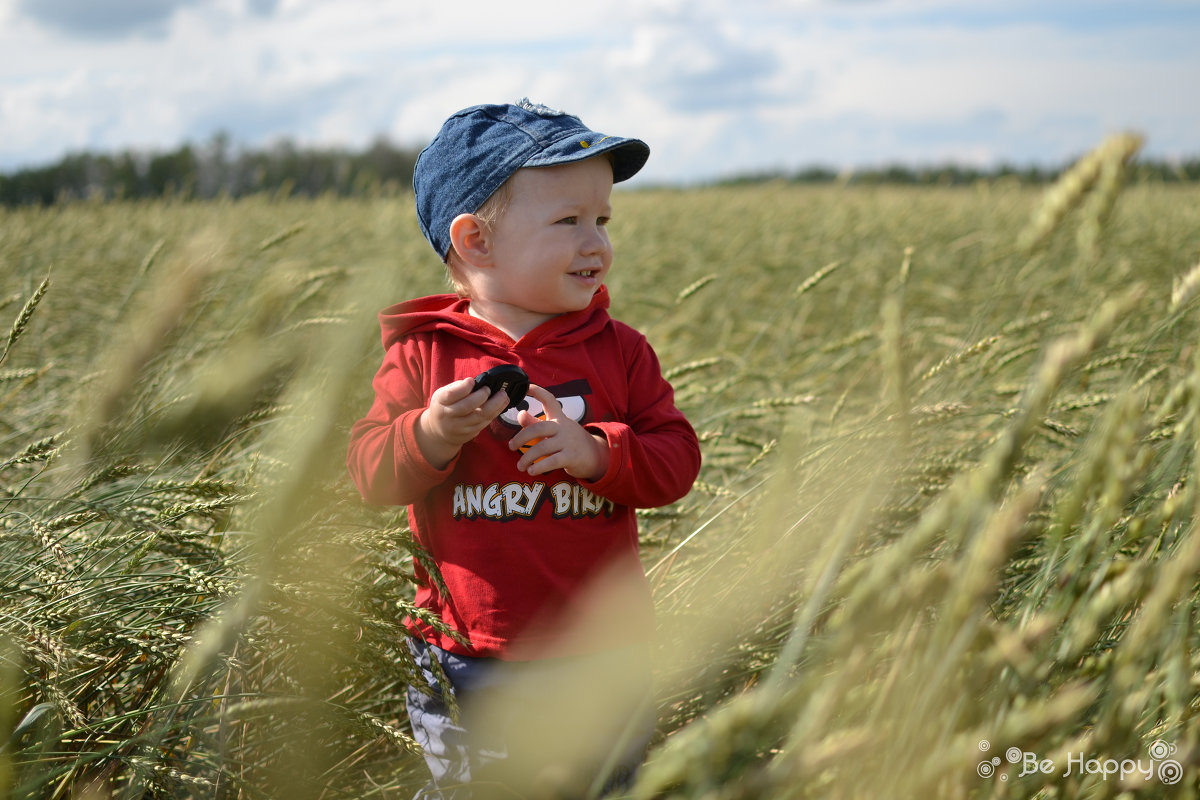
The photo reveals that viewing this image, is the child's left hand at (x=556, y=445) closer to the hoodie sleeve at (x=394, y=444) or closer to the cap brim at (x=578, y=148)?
the hoodie sleeve at (x=394, y=444)

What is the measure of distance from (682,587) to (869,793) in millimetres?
1048

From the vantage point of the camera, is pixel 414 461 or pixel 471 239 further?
pixel 471 239

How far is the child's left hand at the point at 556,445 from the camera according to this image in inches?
51.4

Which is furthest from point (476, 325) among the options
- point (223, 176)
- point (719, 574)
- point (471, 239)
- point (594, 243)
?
point (223, 176)

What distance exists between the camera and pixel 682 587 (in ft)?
5.68

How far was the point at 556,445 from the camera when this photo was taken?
1303 mm

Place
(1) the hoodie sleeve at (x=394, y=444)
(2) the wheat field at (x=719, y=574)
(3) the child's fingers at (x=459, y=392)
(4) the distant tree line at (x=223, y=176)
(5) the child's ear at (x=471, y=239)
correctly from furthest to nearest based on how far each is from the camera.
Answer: (4) the distant tree line at (x=223, y=176)
(5) the child's ear at (x=471, y=239)
(1) the hoodie sleeve at (x=394, y=444)
(3) the child's fingers at (x=459, y=392)
(2) the wheat field at (x=719, y=574)

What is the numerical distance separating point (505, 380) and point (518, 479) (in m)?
0.23

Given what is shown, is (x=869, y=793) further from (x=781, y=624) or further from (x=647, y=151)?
(x=647, y=151)

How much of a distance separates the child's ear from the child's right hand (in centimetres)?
32

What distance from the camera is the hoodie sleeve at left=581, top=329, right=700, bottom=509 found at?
136 cm

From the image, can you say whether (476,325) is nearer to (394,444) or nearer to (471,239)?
(471,239)

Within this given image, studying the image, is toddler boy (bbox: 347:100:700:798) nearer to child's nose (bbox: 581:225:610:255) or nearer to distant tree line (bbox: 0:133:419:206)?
child's nose (bbox: 581:225:610:255)

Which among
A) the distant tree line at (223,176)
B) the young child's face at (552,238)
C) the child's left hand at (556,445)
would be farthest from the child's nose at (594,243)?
the distant tree line at (223,176)
